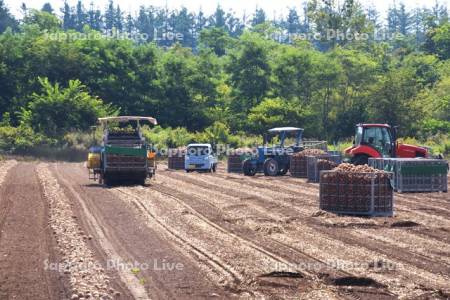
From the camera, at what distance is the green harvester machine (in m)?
30.0

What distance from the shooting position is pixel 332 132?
75188 mm

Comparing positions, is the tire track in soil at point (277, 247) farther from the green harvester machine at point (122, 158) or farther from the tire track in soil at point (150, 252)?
the green harvester machine at point (122, 158)

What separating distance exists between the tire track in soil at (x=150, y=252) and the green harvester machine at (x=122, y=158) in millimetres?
5153

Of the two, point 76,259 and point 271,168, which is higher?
point 271,168

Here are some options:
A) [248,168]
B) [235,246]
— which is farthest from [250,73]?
[235,246]

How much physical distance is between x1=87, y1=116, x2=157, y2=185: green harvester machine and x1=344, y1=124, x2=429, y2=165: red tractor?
26.5 feet

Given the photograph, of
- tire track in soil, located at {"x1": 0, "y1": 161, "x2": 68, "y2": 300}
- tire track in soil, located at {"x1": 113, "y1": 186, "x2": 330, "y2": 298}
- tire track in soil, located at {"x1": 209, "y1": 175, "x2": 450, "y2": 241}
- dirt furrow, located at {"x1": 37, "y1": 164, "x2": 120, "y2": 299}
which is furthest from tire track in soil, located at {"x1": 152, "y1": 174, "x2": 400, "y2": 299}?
tire track in soil, located at {"x1": 0, "y1": 161, "x2": 68, "y2": 300}

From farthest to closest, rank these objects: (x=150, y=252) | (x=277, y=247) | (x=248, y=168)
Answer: (x=248, y=168) → (x=277, y=247) → (x=150, y=252)

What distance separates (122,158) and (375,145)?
981 cm

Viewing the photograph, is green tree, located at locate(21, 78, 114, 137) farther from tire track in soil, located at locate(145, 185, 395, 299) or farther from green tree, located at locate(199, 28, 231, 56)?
green tree, located at locate(199, 28, 231, 56)

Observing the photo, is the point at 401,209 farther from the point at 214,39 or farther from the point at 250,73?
Result: the point at 214,39

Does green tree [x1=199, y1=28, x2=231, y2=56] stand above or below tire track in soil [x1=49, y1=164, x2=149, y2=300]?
above

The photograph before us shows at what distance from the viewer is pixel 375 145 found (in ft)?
101

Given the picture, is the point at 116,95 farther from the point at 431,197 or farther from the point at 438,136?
the point at 431,197
